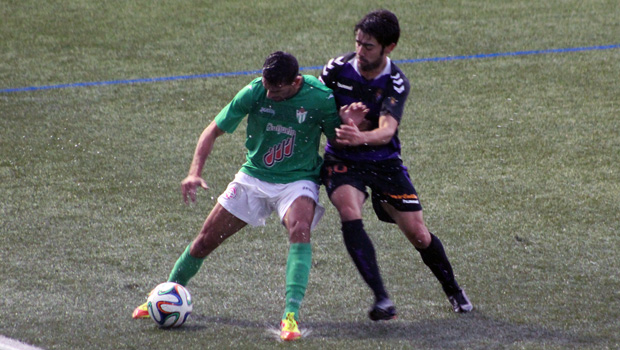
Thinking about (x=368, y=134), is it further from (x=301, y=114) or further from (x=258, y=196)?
(x=258, y=196)

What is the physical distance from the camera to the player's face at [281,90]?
5004 millimetres

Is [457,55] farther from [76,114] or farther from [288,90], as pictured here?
[288,90]

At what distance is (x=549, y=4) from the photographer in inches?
502

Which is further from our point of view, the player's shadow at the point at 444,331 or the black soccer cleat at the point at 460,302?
the black soccer cleat at the point at 460,302

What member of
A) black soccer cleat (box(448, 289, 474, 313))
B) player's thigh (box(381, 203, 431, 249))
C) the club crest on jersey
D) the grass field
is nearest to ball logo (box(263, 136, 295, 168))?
the club crest on jersey

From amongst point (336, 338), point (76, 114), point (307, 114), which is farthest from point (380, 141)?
point (76, 114)

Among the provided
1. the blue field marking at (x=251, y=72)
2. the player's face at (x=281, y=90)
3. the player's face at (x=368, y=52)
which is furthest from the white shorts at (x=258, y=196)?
the blue field marking at (x=251, y=72)

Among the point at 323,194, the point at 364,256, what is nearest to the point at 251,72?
the point at 323,194

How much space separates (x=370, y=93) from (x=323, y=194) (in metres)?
2.49

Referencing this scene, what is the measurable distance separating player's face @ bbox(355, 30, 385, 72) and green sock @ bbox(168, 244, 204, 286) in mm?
1502

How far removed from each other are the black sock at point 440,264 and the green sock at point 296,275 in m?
0.80

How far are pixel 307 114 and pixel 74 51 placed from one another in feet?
23.1

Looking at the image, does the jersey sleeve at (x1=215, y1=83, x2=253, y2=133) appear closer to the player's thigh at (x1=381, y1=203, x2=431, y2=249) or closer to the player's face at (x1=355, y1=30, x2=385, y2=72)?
the player's face at (x1=355, y1=30, x2=385, y2=72)

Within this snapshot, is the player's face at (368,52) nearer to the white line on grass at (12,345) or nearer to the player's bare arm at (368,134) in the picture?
the player's bare arm at (368,134)
